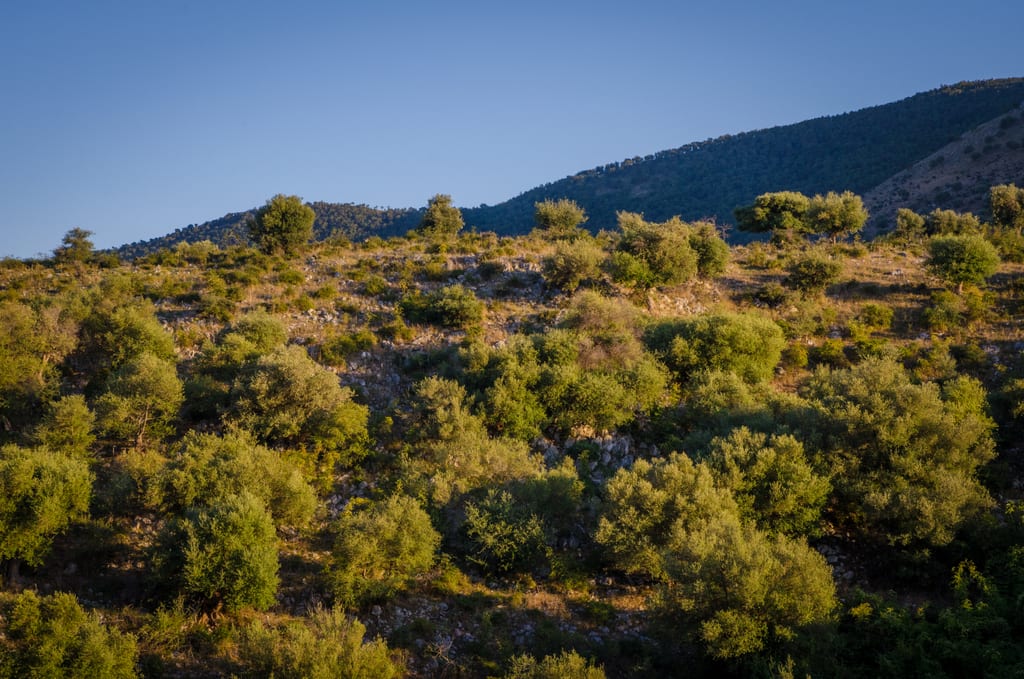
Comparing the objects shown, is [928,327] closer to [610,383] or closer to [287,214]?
[610,383]

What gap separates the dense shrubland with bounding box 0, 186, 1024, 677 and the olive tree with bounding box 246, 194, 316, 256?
342 inches

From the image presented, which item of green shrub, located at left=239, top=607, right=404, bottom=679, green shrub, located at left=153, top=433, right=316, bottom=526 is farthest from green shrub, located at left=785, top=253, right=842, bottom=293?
green shrub, located at left=239, top=607, right=404, bottom=679

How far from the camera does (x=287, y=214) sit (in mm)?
38312

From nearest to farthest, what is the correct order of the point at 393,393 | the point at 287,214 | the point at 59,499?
the point at 59,499
the point at 393,393
the point at 287,214

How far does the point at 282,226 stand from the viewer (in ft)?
124

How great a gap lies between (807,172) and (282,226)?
76.0 meters

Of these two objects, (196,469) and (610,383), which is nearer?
(196,469)

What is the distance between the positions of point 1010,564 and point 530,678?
10632 millimetres

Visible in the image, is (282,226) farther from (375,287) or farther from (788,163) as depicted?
(788,163)

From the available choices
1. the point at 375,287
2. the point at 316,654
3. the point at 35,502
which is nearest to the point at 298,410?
the point at 35,502

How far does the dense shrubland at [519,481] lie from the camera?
11641mm

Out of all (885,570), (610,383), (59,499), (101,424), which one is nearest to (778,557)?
(885,570)

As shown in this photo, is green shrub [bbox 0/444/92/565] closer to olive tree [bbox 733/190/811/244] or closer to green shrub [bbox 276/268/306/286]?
green shrub [bbox 276/268/306/286]

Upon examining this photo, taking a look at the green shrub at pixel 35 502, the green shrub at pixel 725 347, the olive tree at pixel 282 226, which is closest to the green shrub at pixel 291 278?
the olive tree at pixel 282 226
